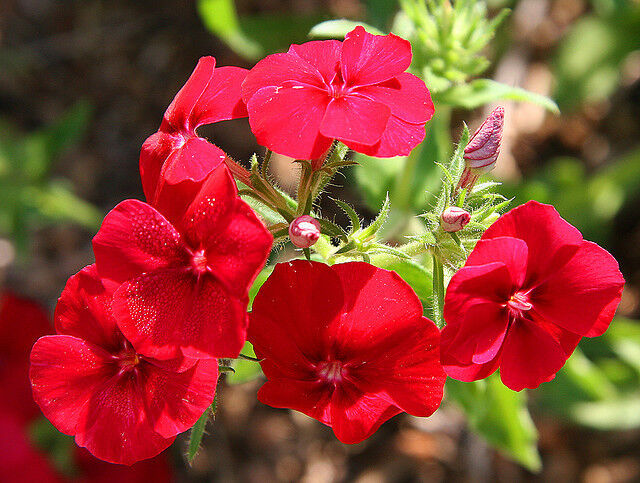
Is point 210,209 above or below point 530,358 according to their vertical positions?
above

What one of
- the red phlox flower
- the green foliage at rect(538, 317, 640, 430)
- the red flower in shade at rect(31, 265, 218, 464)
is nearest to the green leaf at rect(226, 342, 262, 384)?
the red flower in shade at rect(31, 265, 218, 464)

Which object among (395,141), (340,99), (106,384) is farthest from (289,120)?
(106,384)

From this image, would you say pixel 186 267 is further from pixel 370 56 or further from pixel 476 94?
pixel 476 94

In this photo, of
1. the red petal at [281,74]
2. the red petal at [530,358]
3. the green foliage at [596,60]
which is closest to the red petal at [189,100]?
the red petal at [281,74]

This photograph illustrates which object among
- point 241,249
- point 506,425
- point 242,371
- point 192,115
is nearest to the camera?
point 241,249

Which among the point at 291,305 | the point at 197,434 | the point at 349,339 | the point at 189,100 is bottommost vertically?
the point at 197,434
